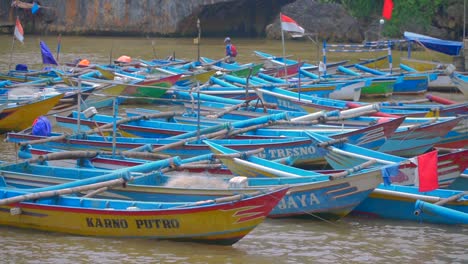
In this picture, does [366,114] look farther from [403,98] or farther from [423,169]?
[403,98]

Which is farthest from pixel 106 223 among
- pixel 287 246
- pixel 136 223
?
pixel 287 246

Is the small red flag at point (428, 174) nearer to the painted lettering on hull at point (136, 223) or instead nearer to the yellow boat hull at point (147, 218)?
the yellow boat hull at point (147, 218)

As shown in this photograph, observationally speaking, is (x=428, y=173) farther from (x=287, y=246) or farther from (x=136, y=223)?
(x=136, y=223)

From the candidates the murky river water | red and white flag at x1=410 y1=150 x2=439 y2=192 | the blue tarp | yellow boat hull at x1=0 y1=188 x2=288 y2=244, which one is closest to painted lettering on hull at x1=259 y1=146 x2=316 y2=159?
the murky river water

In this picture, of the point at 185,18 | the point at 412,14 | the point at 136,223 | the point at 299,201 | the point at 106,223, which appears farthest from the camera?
the point at 185,18

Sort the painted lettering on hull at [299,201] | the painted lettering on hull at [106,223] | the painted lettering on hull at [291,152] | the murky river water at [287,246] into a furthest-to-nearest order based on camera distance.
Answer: the painted lettering on hull at [291,152]
the painted lettering on hull at [299,201]
the painted lettering on hull at [106,223]
the murky river water at [287,246]

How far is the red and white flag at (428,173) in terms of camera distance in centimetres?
1129

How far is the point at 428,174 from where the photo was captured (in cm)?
1134

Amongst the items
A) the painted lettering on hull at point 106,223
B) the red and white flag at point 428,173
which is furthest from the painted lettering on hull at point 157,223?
the red and white flag at point 428,173

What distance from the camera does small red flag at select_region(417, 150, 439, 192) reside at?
11289mm

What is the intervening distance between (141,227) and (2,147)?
7787 millimetres

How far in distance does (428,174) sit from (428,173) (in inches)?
0.6

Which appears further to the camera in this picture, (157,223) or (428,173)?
(428,173)

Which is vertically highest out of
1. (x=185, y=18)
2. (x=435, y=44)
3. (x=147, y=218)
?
(x=185, y=18)
